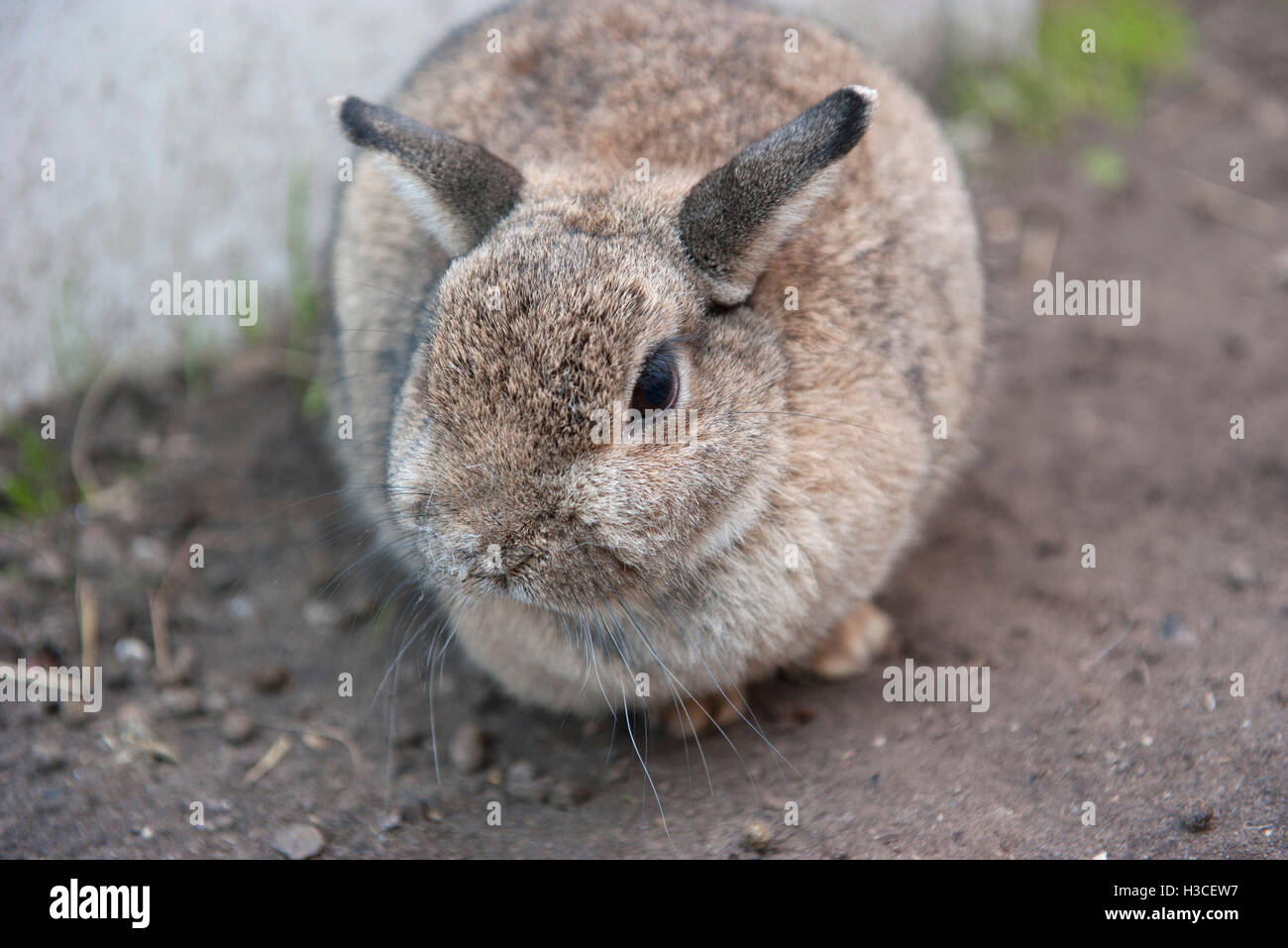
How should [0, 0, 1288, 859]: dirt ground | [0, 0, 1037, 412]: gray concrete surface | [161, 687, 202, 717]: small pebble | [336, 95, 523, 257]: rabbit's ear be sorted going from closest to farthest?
[336, 95, 523, 257]: rabbit's ear
[0, 0, 1288, 859]: dirt ground
[161, 687, 202, 717]: small pebble
[0, 0, 1037, 412]: gray concrete surface

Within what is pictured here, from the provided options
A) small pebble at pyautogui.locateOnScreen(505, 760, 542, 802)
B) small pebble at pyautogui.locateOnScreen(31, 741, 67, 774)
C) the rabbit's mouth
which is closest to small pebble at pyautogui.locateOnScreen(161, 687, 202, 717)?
small pebble at pyautogui.locateOnScreen(31, 741, 67, 774)

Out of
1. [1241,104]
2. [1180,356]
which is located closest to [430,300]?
[1180,356]

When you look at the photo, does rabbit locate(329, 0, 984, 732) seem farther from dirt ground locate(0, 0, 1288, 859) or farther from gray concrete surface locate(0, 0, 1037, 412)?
gray concrete surface locate(0, 0, 1037, 412)

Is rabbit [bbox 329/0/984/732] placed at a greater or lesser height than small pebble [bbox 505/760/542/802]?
greater

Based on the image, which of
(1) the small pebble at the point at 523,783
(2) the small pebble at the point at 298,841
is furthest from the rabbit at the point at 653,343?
(2) the small pebble at the point at 298,841

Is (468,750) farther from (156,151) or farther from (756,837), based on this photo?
(156,151)

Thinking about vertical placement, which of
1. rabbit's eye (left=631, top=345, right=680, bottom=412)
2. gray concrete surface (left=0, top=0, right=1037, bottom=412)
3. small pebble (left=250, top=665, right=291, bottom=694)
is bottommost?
small pebble (left=250, top=665, right=291, bottom=694)

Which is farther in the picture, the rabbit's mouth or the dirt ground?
the dirt ground

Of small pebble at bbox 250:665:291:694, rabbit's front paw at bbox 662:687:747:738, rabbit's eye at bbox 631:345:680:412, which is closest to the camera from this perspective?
rabbit's eye at bbox 631:345:680:412

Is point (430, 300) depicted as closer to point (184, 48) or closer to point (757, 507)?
point (757, 507)
